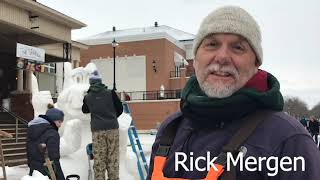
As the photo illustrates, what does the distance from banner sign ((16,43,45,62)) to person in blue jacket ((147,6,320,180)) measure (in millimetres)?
15736

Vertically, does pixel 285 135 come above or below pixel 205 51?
below

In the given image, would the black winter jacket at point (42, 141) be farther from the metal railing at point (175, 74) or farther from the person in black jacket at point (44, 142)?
the metal railing at point (175, 74)

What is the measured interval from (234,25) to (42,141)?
5190 millimetres

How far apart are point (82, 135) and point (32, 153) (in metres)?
1.71

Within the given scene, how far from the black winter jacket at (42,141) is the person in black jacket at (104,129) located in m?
0.78

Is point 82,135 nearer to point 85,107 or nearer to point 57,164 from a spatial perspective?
point 85,107

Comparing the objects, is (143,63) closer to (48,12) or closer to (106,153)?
(48,12)

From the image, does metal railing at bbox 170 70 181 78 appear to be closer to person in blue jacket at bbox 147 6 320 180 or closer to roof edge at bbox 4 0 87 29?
roof edge at bbox 4 0 87 29

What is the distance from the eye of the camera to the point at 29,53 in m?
17.4

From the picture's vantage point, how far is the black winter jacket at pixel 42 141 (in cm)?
651

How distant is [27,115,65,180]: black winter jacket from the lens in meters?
6.51

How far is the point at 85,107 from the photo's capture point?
7.52 m

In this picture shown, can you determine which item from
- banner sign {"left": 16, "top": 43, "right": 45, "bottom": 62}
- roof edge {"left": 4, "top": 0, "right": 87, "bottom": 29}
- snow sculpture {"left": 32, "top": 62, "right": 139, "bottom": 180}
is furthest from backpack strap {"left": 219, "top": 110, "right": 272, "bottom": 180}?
roof edge {"left": 4, "top": 0, "right": 87, "bottom": 29}

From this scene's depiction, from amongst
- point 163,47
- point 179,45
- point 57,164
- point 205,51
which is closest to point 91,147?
point 57,164
